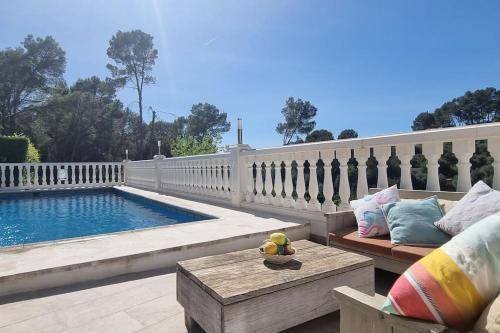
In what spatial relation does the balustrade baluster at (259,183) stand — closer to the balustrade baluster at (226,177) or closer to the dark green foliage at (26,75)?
the balustrade baluster at (226,177)

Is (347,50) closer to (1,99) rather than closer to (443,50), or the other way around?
(443,50)

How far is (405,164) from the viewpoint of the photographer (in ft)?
9.87

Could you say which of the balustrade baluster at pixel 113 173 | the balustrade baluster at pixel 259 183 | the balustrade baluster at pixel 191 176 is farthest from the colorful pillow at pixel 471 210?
the balustrade baluster at pixel 113 173

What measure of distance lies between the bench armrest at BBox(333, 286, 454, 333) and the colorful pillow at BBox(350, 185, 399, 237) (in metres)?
1.49

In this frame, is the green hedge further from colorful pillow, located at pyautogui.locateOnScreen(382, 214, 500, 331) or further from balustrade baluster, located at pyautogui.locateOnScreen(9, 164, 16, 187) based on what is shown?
colorful pillow, located at pyautogui.locateOnScreen(382, 214, 500, 331)

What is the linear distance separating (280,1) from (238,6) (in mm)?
1098

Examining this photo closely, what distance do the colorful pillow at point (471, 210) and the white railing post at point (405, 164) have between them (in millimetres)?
780

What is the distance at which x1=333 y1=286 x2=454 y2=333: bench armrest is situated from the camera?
938 millimetres

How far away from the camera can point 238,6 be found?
319 inches

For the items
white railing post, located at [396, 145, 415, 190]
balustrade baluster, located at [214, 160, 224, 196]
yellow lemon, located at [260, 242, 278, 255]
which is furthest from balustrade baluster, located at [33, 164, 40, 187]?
white railing post, located at [396, 145, 415, 190]

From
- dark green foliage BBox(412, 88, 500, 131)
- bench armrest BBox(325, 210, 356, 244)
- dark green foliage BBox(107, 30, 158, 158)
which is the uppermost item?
dark green foliage BBox(107, 30, 158, 158)

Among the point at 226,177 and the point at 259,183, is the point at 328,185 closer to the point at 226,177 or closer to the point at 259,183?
the point at 259,183

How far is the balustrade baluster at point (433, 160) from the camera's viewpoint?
108 inches

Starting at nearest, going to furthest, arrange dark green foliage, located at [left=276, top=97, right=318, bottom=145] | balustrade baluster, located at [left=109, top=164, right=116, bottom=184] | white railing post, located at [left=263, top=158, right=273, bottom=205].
Answer: white railing post, located at [left=263, top=158, right=273, bottom=205]
balustrade baluster, located at [left=109, top=164, right=116, bottom=184]
dark green foliage, located at [left=276, top=97, right=318, bottom=145]
